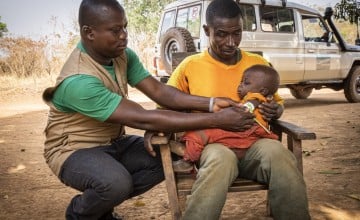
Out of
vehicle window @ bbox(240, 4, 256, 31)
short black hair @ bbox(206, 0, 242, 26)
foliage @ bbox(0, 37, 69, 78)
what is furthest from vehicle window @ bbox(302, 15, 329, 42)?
foliage @ bbox(0, 37, 69, 78)

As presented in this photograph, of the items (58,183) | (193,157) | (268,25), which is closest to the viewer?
(193,157)

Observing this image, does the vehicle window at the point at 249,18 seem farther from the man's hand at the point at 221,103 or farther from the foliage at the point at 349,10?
the man's hand at the point at 221,103

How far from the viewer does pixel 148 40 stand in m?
14.8

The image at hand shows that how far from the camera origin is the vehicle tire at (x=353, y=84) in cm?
882

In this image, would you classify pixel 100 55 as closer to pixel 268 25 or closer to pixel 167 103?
pixel 167 103

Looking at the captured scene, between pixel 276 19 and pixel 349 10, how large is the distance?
4.60 m

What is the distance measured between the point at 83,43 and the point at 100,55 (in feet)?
0.43

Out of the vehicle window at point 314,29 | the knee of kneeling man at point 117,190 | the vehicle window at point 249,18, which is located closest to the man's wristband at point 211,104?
the knee of kneeling man at point 117,190

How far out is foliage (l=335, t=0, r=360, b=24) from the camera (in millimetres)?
10859

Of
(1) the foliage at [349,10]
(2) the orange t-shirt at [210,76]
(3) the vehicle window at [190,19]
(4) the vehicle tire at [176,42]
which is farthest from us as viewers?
(1) the foliage at [349,10]

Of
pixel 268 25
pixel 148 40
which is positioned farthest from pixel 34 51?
pixel 268 25

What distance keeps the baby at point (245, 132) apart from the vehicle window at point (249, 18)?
203 inches

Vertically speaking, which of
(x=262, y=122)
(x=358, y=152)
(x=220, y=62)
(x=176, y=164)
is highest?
(x=220, y=62)

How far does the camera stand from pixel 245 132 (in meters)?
2.26
